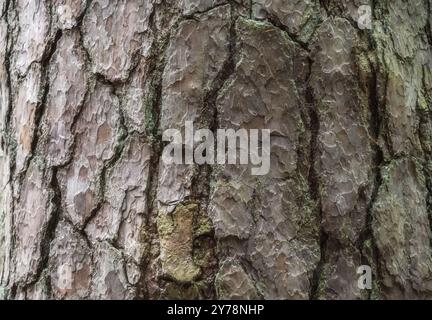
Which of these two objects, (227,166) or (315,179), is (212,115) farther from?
(315,179)

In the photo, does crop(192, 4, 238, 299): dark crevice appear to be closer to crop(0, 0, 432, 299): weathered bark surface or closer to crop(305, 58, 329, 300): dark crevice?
crop(0, 0, 432, 299): weathered bark surface

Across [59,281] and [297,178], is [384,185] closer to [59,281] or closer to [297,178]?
[297,178]

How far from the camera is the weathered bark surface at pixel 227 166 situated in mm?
1175

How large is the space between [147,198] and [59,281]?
26cm

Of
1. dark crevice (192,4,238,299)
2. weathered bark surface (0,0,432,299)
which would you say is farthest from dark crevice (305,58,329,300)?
dark crevice (192,4,238,299)

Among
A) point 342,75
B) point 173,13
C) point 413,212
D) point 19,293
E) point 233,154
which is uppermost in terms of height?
point 173,13

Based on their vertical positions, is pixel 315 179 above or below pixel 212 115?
below

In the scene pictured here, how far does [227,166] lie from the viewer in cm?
118

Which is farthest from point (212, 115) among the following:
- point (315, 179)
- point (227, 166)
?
point (315, 179)

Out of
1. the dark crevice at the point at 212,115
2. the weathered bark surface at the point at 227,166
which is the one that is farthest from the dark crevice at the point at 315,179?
the dark crevice at the point at 212,115

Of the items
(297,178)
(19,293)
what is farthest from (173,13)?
(19,293)

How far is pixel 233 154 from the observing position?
1.18 m

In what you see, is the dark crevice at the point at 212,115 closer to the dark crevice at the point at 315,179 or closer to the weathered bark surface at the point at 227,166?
the weathered bark surface at the point at 227,166

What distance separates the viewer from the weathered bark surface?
1.17 m
